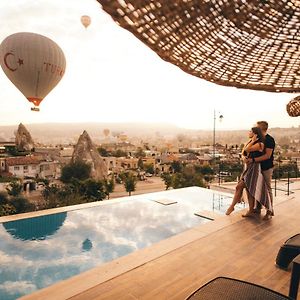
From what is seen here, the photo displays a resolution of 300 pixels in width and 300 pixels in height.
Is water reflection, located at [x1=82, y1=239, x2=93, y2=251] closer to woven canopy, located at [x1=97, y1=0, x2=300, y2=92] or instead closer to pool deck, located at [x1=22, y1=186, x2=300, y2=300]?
pool deck, located at [x1=22, y1=186, x2=300, y2=300]

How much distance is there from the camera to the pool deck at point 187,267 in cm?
240

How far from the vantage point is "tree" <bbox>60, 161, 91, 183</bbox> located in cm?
3925

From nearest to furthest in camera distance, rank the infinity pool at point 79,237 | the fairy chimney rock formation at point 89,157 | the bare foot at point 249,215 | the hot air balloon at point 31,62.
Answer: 1. the infinity pool at point 79,237
2. the bare foot at point 249,215
3. the hot air balloon at point 31,62
4. the fairy chimney rock formation at point 89,157

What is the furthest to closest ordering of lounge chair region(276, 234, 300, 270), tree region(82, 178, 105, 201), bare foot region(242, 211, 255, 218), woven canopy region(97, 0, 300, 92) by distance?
tree region(82, 178, 105, 201), bare foot region(242, 211, 255, 218), lounge chair region(276, 234, 300, 270), woven canopy region(97, 0, 300, 92)

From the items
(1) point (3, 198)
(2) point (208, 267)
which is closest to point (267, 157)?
(2) point (208, 267)

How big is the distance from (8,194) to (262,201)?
103ft

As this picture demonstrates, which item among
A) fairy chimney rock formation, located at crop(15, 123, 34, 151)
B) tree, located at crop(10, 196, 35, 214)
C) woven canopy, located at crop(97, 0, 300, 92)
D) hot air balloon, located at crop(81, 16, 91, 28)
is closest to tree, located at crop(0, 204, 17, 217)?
tree, located at crop(10, 196, 35, 214)

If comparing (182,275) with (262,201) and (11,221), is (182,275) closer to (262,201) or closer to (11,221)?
(262,201)

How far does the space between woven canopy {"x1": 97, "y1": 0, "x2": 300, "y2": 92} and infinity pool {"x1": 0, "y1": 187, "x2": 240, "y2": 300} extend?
391cm

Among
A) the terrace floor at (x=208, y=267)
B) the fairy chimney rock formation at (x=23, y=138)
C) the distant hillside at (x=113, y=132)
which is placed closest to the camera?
the terrace floor at (x=208, y=267)

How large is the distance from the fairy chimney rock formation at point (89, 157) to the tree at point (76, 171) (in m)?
3.54

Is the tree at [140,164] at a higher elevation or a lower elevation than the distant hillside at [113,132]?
lower

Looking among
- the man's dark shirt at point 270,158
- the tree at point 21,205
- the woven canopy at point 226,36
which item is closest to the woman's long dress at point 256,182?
the man's dark shirt at point 270,158

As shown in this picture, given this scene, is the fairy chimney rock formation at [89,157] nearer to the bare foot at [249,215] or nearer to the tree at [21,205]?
the tree at [21,205]
